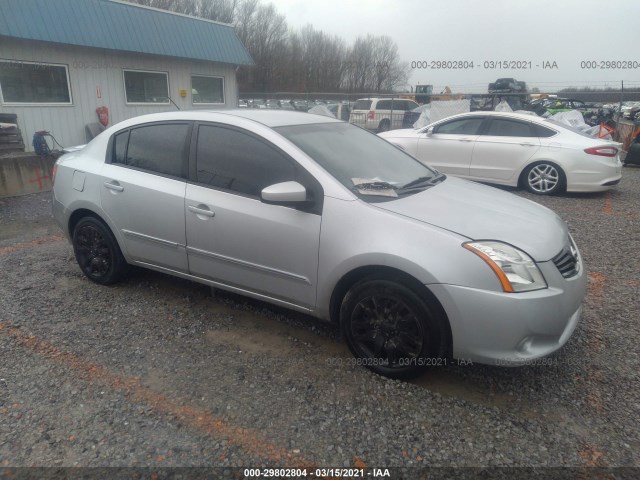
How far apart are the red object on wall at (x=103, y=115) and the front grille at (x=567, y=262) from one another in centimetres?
1090

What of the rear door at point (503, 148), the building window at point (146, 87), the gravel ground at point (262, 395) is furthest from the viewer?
the building window at point (146, 87)

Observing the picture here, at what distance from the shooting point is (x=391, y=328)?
8.91 ft

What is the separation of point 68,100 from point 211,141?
29.5ft

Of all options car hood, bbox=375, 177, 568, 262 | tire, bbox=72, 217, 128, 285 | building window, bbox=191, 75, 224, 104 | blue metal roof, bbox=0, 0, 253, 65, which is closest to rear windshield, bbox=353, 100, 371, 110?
blue metal roof, bbox=0, 0, 253, 65

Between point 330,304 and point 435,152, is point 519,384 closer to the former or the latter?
point 330,304

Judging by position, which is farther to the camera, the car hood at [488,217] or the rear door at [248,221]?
the rear door at [248,221]

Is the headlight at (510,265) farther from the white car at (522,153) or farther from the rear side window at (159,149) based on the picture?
the white car at (522,153)

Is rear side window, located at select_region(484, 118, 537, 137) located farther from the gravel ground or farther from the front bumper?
the front bumper

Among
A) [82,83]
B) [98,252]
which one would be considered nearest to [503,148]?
[98,252]

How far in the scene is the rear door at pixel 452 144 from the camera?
335 inches

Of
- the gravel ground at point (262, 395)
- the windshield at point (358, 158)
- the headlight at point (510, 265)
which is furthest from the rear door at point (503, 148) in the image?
the headlight at point (510, 265)

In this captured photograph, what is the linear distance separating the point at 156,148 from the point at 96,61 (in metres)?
8.96

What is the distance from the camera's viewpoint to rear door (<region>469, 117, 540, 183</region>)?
802cm

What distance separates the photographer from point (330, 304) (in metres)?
2.93
